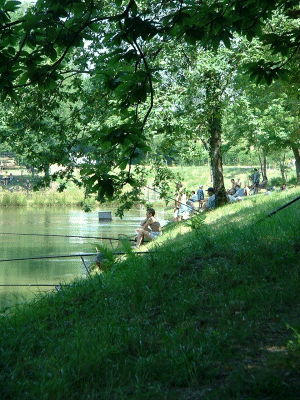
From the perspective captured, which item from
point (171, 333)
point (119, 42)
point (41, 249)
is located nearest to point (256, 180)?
point (41, 249)

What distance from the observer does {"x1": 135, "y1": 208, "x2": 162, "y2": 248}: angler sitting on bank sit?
54.9 ft

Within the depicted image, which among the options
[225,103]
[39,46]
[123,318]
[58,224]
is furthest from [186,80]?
[58,224]

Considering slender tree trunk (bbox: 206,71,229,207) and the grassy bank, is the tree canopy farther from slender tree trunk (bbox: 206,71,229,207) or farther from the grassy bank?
slender tree trunk (bbox: 206,71,229,207)

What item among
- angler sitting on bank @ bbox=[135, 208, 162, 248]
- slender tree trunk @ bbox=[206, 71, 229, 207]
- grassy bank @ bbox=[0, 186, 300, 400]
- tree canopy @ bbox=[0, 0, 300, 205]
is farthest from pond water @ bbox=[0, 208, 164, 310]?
tree canopy @ bbox=[0, 0, 300, 205]

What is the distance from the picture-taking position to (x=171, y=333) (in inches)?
182

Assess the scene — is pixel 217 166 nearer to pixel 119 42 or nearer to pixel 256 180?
pixel 119 42

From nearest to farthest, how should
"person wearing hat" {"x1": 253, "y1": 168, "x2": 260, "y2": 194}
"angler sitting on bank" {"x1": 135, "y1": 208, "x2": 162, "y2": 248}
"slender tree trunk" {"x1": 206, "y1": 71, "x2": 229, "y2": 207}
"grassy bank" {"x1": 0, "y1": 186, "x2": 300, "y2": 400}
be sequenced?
1. "grassy bank" {"x1": 0, "y1": 186, "x2": 300, "y2": 400}
2. "slender tree trunk" {"x1": 206, "y1": 71, "x2": 229, "y2": 207}
3. "angler sitting on bank" {"x1": 135, "y1": 208, "x2": 162, "y2": 248}
4. "person wearing hat" {"x1": 253, "y1": 168, "x2": 260, "y2": 194}

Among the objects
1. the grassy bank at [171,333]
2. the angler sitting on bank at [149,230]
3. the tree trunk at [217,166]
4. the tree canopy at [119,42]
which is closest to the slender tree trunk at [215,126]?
the tree trunk at [217,166]

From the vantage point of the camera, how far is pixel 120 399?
3.61 m

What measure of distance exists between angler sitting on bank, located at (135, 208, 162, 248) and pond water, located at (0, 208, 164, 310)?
1.55 metres

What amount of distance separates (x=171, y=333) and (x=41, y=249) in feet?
67.7

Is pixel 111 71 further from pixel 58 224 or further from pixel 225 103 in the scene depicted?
pixel 58 224

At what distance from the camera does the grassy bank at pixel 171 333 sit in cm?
373

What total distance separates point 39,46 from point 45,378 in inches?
139
